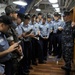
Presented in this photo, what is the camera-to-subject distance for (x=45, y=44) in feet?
27.0

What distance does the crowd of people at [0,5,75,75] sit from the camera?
3429 millimetres

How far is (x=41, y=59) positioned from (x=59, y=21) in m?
1.97

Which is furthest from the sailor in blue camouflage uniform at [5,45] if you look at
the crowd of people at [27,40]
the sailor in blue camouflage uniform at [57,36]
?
the sailor in blue camouflage uniform at [57,36]

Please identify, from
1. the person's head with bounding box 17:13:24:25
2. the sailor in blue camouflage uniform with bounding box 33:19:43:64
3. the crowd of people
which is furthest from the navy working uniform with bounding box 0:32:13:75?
the sailor in blue camouflage uniform with bounding box 33:19:43:64

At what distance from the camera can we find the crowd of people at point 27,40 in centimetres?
343

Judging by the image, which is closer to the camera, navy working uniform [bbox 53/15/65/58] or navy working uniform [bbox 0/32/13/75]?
navy working uniform [bbox 0/32/13/75]

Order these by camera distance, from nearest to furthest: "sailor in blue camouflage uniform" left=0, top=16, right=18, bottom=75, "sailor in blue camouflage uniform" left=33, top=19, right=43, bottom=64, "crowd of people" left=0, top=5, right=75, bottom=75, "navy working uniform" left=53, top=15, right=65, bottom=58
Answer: "sailor in blue camouflage uniform" left=0, top=16, right=18, bottom=75, "crowd of people" left=0, top=5, right=75, bottom=75, "sailor in blue camouflage uniform" left=33, top=19, right=43, bottom=64, "navy working uniform" left=53, top=15, right=65, bottom=58

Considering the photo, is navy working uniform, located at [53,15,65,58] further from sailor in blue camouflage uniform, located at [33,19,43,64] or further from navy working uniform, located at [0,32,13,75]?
navy working uniform, located at [0,32,13,75]

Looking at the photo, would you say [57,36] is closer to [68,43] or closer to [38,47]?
[38,47]

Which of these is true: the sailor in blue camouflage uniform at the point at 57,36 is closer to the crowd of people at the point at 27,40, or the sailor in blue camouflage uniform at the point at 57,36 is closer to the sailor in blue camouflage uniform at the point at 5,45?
the crowd of people at the point at 27,40

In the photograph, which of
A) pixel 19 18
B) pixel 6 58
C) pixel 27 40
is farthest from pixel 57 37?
pixel 6 58

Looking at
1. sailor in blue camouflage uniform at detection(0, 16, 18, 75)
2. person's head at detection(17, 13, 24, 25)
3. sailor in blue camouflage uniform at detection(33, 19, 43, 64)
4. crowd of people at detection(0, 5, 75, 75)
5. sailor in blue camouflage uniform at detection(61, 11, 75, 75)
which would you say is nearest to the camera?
sailor in blue camouflage uniform at detection(0, 16, 18, 75)

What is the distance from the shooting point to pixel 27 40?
5.67 meters

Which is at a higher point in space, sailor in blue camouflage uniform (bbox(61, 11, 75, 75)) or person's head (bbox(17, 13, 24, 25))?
person's head (bbox(17, 13, 24, 25))
